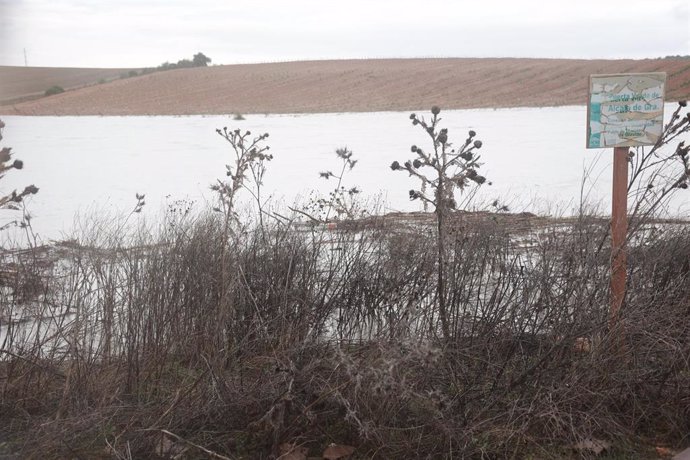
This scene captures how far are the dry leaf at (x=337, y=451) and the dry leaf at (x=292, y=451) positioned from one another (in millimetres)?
108

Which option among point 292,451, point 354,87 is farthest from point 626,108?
point 354,87

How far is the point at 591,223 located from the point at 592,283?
129 cm

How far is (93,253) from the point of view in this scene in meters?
4.96

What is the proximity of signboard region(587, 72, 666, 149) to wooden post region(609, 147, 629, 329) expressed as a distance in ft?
0.40

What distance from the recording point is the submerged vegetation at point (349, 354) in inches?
160

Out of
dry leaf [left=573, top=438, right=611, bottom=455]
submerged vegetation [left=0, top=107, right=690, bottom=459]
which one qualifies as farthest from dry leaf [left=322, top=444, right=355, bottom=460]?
dry leaf [left=573, top=438, right=611, bottom=455]

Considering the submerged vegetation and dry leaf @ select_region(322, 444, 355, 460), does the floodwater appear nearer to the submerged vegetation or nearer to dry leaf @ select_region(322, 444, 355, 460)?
the submerged vegetation

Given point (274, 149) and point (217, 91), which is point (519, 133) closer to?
point (274, 149)

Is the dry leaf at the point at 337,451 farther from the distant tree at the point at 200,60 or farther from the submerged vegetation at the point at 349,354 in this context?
the distant tree at the point at 200,60

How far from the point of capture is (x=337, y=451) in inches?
161

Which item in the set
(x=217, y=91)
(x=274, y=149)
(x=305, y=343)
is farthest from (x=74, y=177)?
(x=217, y=91)

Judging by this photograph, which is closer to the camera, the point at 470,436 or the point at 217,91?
the point at 470,436

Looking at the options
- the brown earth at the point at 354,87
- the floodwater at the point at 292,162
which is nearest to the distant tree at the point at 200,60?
the brown earth at the point at 354,87

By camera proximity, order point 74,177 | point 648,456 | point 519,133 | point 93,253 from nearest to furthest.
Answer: point 648,456, point 93,253, point 74,177, point 519,133
